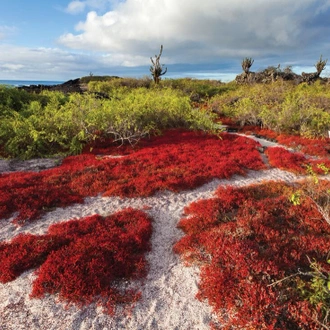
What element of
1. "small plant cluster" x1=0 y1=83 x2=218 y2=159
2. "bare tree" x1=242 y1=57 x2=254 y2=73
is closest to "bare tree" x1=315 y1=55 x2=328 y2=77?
"bare tree" x1=242 y1=57 x2=254 y2=73

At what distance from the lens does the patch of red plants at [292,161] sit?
12.3 metres

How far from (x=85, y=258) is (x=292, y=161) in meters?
10.9

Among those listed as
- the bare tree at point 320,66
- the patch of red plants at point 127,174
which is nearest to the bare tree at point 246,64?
the bare tree at point 320,66

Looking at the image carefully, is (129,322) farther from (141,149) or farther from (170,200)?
(141,149)

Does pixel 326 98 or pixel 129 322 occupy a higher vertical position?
pixel 326 98

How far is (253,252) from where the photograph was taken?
5.96m

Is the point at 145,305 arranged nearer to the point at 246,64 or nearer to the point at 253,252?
the point at 253,252

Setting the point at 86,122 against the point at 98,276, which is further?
the point at 86,122

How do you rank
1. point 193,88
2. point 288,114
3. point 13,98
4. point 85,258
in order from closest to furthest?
1. point 85,258
2. point 288,114
3. point 13,98
4. point 193,88

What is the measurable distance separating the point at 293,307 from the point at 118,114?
43.9ft

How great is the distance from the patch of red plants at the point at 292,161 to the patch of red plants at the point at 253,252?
2821 millimetres

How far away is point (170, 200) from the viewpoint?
31.3 feet

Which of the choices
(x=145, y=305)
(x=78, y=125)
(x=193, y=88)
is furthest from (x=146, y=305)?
(x=193, y=88)

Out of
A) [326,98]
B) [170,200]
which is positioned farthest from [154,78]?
[170,200]
